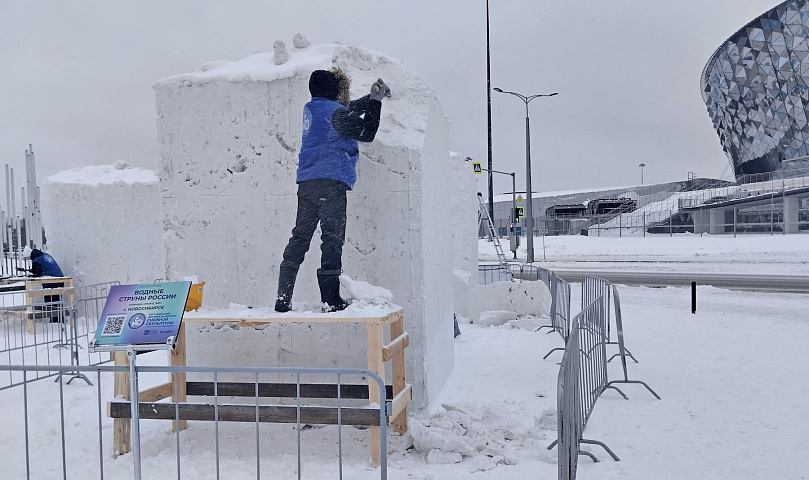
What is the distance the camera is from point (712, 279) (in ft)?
63.2

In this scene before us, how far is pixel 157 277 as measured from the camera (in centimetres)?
1308

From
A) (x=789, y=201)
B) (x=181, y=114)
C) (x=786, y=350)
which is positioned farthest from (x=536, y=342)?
(x=789, y=201)

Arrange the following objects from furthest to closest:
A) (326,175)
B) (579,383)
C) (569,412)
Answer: (326,175) < (579,383) < (569,412)

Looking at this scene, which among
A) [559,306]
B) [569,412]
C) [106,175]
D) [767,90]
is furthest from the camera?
[767,90]

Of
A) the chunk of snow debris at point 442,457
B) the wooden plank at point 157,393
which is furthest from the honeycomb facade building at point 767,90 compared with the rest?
the wooden plank at point 157,393

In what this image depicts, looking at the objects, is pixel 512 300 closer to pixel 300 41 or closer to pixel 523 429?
pixel 523 429

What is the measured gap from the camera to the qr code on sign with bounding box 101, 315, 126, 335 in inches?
152

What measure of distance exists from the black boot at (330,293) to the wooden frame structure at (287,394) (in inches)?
6.3

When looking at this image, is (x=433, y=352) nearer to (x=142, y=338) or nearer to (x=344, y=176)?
(x=344, y=176)

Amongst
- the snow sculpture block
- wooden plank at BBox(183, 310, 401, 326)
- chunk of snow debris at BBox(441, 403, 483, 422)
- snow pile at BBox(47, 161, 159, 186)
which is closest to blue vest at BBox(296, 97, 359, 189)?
wooden plank at BBox(183, 310, 401, 326)

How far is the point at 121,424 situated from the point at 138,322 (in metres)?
1.90

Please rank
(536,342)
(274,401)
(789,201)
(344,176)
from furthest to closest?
(789,201)
(536,342)
(274,401)
(344,176)

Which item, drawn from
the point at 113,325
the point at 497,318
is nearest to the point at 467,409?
the point at 113,325

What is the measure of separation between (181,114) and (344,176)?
223 cm
